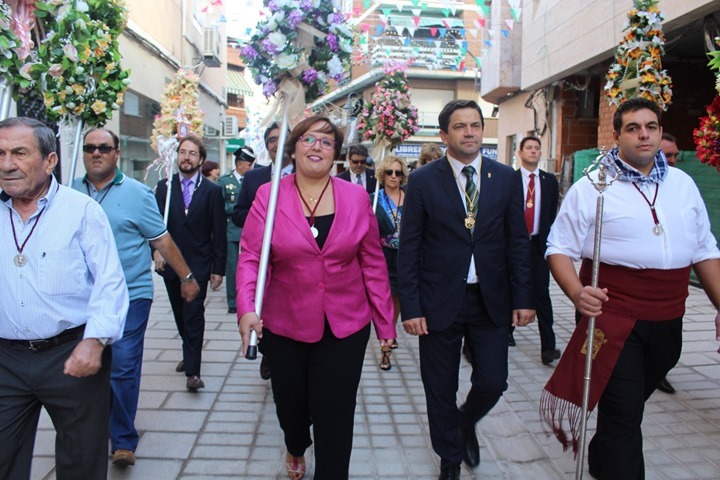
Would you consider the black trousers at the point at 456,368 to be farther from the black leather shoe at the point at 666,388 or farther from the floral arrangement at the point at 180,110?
the floral arrangement at the point at 180,110

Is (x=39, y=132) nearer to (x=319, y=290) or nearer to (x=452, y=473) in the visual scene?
(x=319, y=290)

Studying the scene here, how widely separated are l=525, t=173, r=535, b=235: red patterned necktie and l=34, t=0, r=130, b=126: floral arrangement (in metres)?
3.93

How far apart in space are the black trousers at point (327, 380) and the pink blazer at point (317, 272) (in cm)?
8

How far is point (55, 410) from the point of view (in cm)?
286

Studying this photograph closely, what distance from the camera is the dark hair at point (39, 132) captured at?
2762 millimetres

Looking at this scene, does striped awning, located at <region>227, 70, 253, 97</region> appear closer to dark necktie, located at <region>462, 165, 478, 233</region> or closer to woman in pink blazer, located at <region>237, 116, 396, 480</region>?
dark necktie, located at <region>462, 165, 478, 233</region>

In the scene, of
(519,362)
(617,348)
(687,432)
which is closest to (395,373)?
(519,362)

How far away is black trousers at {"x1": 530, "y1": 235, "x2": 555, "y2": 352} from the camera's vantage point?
6.30m

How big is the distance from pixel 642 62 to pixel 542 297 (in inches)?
92.9

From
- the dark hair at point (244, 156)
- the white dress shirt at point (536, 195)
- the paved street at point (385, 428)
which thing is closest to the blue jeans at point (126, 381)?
the paved street at point (385, 428)

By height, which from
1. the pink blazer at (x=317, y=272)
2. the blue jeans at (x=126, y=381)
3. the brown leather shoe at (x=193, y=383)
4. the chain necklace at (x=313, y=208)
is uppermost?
the chain necklace at (x=313, y=208)

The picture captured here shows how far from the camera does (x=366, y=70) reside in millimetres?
42250

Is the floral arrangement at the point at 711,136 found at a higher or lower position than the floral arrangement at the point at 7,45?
lower

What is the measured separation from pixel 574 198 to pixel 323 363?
1614 millimetres
